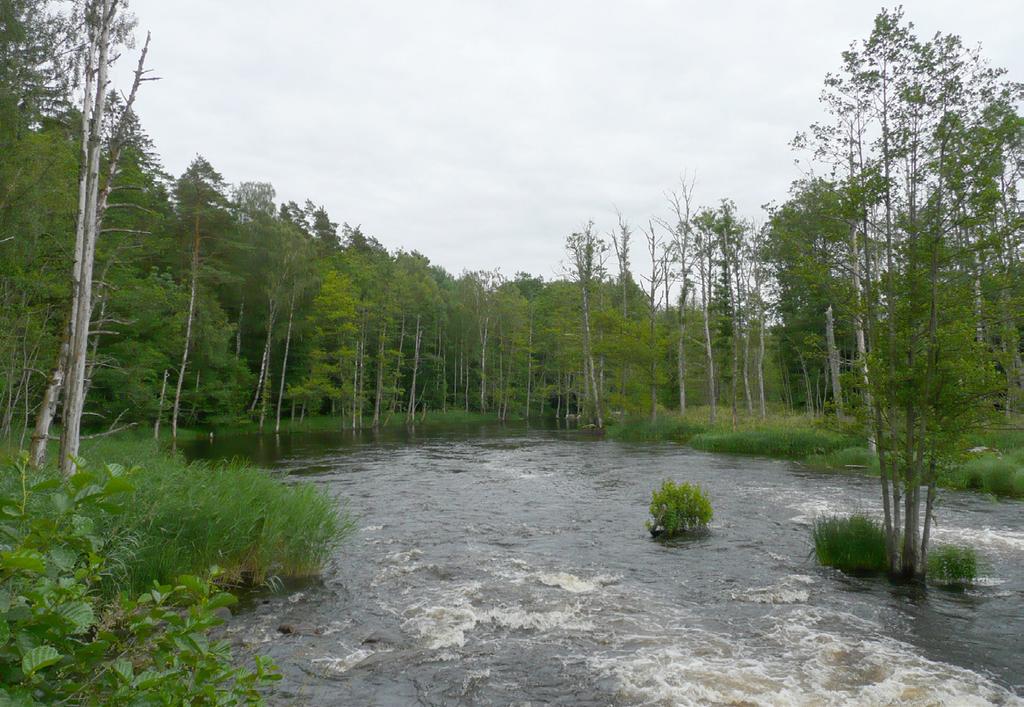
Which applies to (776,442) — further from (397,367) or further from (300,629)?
(397,367)

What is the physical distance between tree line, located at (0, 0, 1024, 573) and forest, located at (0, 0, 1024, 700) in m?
0.06

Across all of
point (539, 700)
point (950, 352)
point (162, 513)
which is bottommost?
point (539, 700)

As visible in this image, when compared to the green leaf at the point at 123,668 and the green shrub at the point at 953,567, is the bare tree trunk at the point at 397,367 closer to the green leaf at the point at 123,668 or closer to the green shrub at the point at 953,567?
the green shrub at the point at 953,567

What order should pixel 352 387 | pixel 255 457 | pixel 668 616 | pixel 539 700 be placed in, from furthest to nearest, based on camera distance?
1. pixel 352 387
2. pixel 255 457
3. pixel 668 616
4. pixel 539 700

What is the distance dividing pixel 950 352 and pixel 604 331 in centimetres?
3485

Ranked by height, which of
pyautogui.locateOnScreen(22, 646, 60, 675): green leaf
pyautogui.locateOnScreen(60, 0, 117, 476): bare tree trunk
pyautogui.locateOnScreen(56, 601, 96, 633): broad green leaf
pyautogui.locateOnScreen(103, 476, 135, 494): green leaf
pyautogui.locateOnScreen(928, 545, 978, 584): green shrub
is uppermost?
pyautogui.locateOnScreen(60, 0, 117, 476): bare tree trunk

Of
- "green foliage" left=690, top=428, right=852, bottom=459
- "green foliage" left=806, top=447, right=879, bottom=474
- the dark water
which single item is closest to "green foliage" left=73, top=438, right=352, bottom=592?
the dark water

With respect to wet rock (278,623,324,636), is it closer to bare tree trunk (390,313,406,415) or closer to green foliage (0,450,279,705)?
green foliage (0,450,279,705)

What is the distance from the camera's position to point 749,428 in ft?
95.5

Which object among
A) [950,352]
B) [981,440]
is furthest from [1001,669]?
[981,440]

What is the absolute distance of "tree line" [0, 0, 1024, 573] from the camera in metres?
8.28

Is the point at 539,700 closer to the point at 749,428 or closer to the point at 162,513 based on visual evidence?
the point at 162,513

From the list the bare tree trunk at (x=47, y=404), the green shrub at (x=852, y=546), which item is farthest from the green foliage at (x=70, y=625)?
the green shrub at (x=852, y=546)

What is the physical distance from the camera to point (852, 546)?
9297 millimetres
